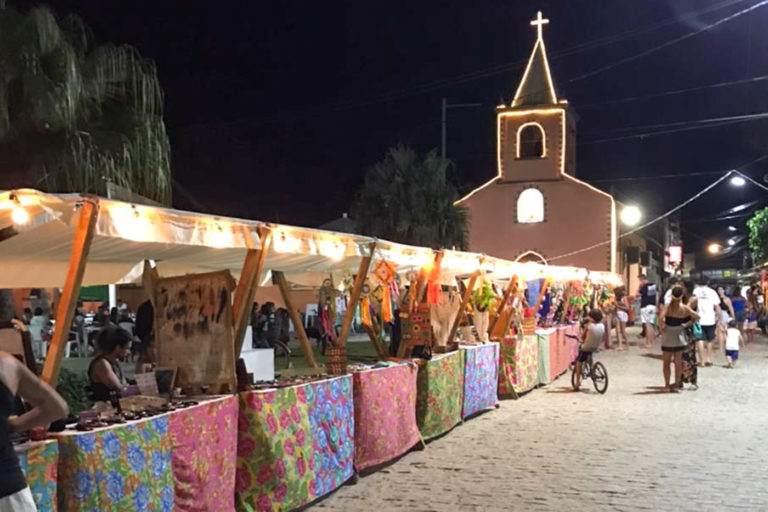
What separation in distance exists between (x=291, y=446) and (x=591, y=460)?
3410 millimetres

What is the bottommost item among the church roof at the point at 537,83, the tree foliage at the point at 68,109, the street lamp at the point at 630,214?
the tree foliage at the point at 68,109

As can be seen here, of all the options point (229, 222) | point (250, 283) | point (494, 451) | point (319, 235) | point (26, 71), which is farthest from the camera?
point (26, 71)

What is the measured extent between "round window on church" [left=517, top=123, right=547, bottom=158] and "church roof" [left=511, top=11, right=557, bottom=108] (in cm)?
130

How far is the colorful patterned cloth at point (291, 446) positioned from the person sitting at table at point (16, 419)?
2.61 m

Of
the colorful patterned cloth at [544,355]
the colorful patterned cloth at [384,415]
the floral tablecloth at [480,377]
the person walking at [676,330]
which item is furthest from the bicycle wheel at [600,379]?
the colorful patterned cloth at [384,415]

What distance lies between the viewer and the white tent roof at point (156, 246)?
4.49m

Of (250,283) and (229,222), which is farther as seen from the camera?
(250,283)

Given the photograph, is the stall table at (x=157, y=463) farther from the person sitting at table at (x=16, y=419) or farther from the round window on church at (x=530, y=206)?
the round window on church at (x=530, y=206)

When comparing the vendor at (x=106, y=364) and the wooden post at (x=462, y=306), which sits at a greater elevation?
the wooden post at (x=462, y=306)

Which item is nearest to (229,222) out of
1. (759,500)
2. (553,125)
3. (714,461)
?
(759,500)

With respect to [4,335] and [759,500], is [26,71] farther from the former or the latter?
[759,500]

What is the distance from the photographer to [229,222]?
584 centimetres

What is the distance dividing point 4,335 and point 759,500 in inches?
231

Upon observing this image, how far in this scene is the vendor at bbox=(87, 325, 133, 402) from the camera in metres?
6.32
